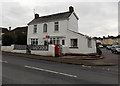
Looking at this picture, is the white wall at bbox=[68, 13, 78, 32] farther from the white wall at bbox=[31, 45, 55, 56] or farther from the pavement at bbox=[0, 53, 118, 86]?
the pavement at bbox=[0, 53, 118, 86]

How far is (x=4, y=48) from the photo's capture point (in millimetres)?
26641

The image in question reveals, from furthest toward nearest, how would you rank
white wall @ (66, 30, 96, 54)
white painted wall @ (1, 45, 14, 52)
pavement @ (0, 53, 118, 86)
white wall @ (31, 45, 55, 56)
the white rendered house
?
white painted wall @ (1, 45, 14, 52) → the white rendered house → white wall @ (66, 30, 96, 54) → white wall @ (31, 45, 55, 56) → pavement @ (0, 53, 118, 86)

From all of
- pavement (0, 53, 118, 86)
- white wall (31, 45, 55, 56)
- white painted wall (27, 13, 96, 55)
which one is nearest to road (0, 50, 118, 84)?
pavement (0, 53, 118, 86)

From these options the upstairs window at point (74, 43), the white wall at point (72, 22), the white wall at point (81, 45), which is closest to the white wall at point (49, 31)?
the white wall at point (72, 22)

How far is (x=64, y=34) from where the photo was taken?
25953 millimetres

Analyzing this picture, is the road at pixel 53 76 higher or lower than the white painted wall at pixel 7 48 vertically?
lower

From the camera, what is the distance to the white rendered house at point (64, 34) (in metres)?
24.6

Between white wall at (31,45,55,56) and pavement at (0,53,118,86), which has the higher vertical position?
white wall at (31,45,55,56)

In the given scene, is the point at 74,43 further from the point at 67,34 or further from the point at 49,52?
the point at 49,52

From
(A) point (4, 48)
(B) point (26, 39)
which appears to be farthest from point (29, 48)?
(B) point (26, 39)

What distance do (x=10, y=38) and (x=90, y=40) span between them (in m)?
16.1

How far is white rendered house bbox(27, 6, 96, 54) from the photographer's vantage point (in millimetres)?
24625

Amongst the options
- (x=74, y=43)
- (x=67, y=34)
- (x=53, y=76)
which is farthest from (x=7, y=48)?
(x=53, y=76)

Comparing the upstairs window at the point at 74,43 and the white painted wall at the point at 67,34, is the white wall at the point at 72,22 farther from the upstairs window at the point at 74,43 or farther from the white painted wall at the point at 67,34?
the upstairs window at the point at 74,43
